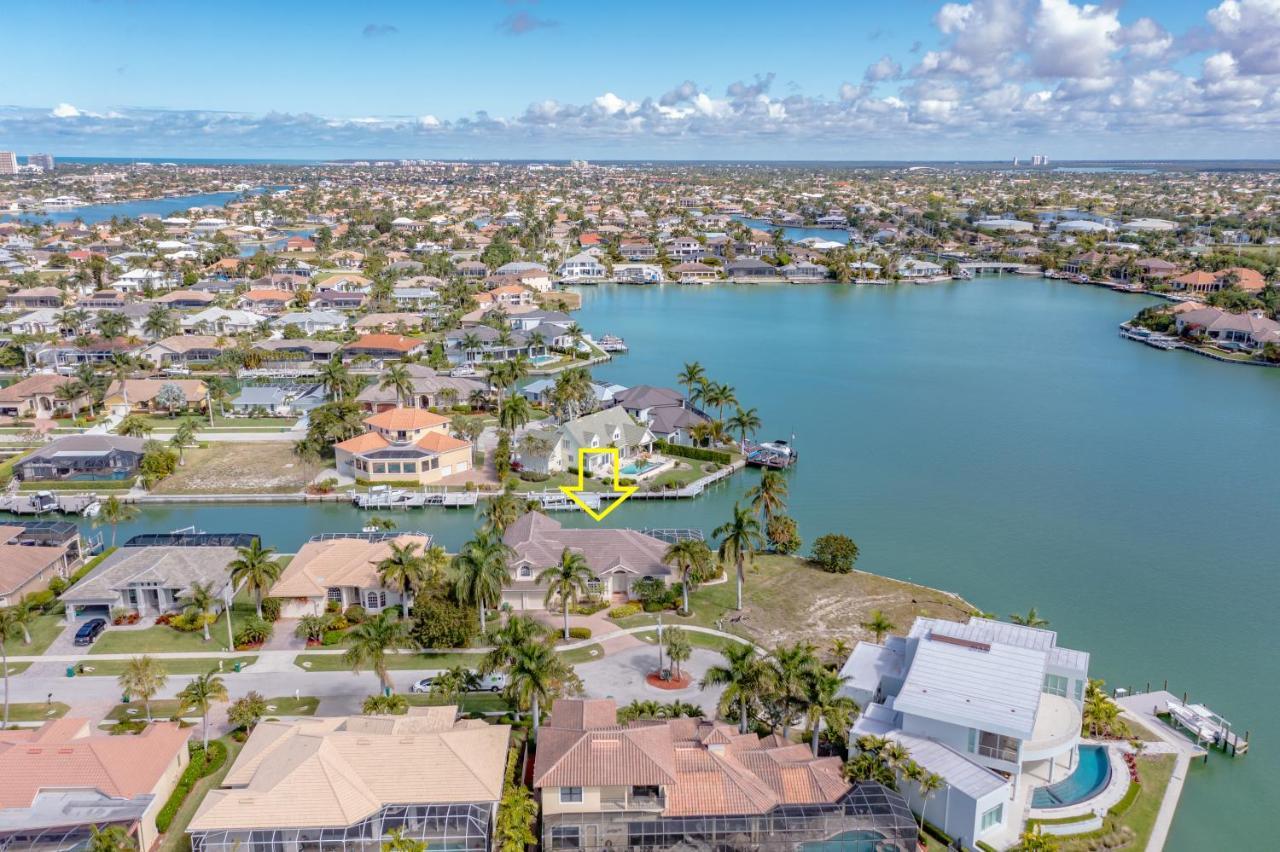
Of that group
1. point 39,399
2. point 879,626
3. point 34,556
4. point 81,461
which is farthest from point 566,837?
point 39,399

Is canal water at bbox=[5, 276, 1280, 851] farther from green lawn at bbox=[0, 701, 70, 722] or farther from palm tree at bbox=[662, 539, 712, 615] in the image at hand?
green lawn at bbox=[0, 701, 70, 722]

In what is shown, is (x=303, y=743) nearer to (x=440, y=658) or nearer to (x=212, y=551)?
(x=440, y=658)

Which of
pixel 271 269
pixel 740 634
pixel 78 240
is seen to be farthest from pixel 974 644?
pixel 78 240

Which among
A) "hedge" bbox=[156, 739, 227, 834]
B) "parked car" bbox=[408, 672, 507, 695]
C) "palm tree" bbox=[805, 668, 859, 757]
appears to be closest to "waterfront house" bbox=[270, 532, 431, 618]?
"parked car" bbox=[408, 672, 507, 695]

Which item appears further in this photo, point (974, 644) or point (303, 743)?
point (974, 644)

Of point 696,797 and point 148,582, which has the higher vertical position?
point 696,797

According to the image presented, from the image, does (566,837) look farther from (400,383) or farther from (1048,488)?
(400,383)

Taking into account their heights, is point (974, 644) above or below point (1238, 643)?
above
